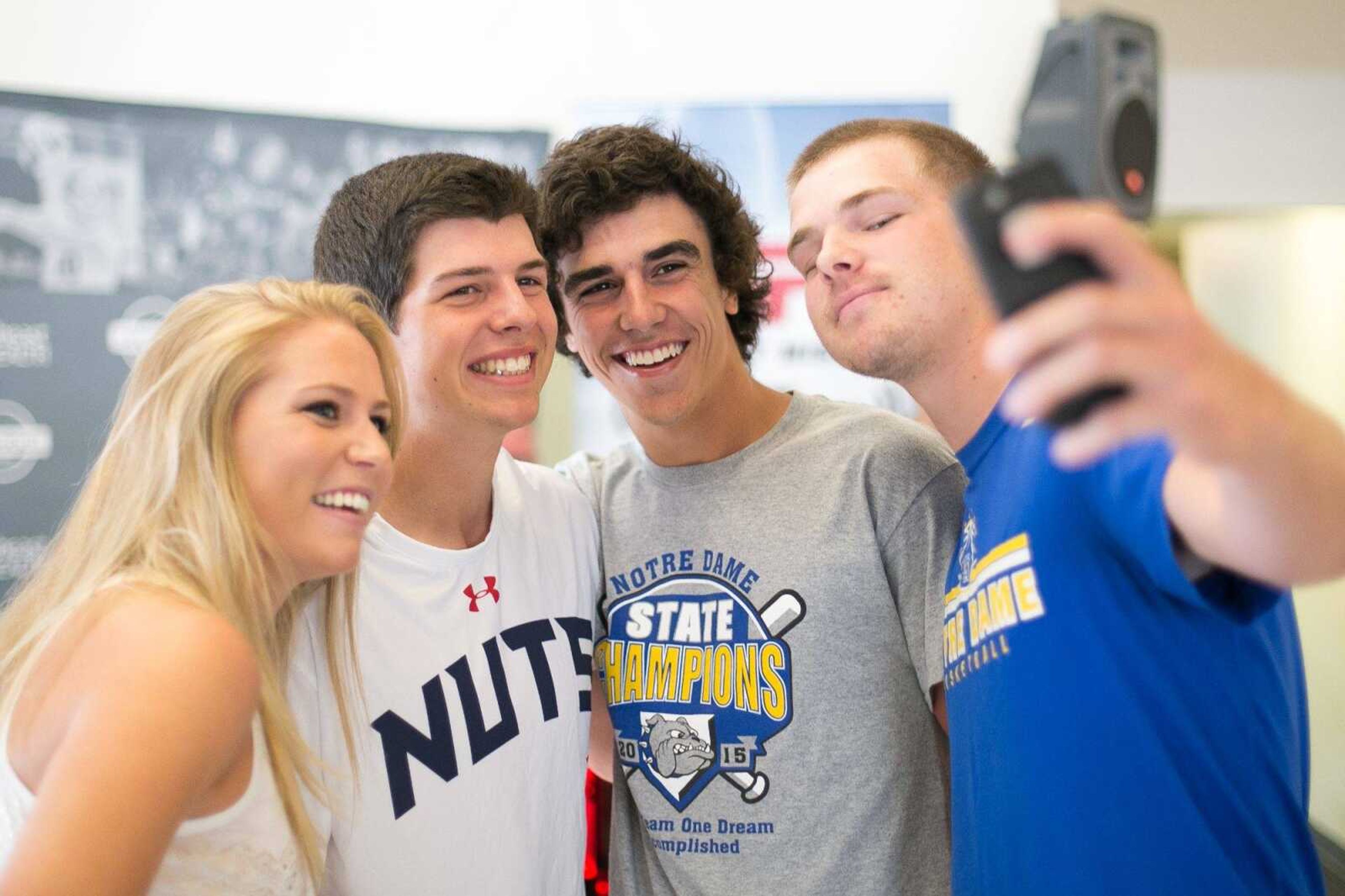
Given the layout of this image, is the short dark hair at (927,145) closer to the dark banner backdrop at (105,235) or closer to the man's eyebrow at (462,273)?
the man's eyebrow at (462,273)

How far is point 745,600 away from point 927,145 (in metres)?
0.80

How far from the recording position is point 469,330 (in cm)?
180

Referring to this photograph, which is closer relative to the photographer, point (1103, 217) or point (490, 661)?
point (1103, 217)

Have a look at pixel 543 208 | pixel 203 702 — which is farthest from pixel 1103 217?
pixel 543 208

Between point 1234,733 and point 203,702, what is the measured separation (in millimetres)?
1085

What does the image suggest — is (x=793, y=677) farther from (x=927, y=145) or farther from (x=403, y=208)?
(x=403, y=208)

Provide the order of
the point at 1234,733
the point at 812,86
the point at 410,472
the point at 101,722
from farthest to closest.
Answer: the point at 812,86
the point at 410,472
the point at 1234,733
the point at 101,722

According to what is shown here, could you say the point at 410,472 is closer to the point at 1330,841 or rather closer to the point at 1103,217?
the point at 1103,217

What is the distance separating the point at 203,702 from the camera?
111cm

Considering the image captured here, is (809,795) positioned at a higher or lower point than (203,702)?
lower

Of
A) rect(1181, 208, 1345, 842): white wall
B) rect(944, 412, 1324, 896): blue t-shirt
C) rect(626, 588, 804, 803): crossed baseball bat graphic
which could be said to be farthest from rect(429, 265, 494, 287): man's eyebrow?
rect(1181, 208, 1345, 842): white wall

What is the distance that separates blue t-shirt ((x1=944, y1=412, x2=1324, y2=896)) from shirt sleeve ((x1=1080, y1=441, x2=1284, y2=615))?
2 centimetres

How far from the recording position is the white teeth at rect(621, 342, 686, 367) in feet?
6.59

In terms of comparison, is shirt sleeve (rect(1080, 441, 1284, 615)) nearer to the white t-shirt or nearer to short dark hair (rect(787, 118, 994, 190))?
short dark hair (rect(787, 118, 994, 190))
